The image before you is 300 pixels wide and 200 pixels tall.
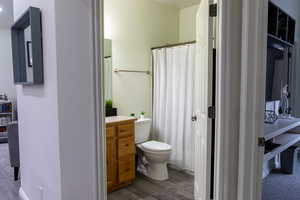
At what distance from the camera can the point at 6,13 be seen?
13.8 ft

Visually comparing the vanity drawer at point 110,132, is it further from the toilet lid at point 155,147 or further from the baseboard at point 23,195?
the baseboard at point 23,195

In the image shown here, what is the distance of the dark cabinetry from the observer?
8.73 feet

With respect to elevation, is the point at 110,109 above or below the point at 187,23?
below

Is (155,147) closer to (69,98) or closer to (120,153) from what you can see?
(120,153)

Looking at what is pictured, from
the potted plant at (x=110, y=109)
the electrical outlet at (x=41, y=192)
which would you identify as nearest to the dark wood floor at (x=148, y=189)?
the electrical outlet at (x=41, y=192)

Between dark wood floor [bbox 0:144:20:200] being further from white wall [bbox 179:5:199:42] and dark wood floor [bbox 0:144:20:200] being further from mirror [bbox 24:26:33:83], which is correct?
white wall [bbox 179:5:199:42]

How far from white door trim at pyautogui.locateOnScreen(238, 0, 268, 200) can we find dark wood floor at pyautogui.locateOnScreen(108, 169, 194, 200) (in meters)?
1.09

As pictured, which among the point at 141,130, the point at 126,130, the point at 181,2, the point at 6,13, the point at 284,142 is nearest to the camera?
the point at 284,142

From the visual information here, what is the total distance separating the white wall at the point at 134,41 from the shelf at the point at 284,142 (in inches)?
72.8

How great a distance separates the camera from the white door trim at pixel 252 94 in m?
1.43

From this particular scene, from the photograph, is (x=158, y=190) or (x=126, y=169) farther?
(x=126, y=169)

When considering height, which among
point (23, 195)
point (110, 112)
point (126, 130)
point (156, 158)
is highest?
point (110, 112)

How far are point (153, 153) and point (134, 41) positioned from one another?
167 centimetres

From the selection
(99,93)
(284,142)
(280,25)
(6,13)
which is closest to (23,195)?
(99,93)
